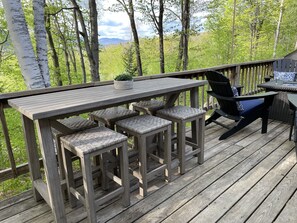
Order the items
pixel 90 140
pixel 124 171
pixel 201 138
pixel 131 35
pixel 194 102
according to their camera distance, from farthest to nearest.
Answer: pixel 131 35, pixel 194 102, pixel 201 138, pixel 124 171, pixel 90 140

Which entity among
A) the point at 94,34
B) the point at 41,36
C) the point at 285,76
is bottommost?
the point at 285,76

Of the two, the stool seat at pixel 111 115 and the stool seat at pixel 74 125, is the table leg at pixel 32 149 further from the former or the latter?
the stool seat at pixel 111 115

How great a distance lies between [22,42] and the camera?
2861mm

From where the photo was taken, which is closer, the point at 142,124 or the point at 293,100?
the point at 142,124

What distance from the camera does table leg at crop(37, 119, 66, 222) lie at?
155 cm

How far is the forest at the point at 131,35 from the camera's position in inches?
135

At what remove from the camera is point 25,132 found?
73.4 inches

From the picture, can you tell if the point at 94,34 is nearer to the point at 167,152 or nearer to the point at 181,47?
the point at 181,47

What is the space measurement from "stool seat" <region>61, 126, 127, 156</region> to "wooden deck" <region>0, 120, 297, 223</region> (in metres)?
0.65

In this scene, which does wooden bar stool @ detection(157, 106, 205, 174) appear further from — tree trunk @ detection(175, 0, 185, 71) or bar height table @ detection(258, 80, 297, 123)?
tree trunk @ detection(175, 0, 185, 71)

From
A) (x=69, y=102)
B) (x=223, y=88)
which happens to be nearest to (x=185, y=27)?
(x=223, y=88)

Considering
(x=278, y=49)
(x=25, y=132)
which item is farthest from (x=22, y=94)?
(x=278, y=49)

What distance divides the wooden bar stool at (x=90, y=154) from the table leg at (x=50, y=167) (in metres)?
0.14

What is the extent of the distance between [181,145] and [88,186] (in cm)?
109
